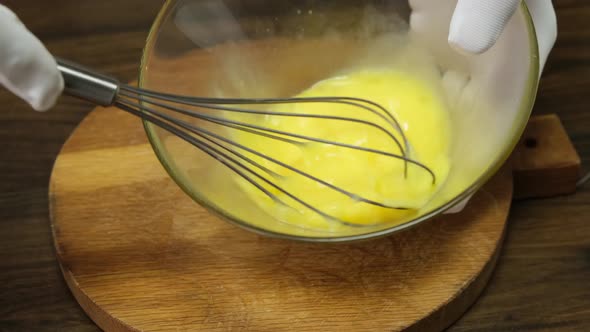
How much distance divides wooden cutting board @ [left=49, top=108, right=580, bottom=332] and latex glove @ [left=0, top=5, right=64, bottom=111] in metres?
0.26

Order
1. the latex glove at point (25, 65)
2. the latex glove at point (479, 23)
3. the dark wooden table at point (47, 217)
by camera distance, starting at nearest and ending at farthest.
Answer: the latex glove at point (25, 65)
the latex glove at point (479, 23)
the dark wooden table at point (47, 217)

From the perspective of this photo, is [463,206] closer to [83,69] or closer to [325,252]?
[325,252]

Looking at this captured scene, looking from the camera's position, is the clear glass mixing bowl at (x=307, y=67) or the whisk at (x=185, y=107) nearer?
the whisk at (x=185, y=107)

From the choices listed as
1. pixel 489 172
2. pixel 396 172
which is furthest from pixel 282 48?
pixel 489 172

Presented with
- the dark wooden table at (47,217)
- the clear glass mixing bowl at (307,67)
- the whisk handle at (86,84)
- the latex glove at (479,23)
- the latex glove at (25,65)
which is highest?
the latex glove at (25,65)

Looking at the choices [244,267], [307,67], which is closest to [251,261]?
[244,267]

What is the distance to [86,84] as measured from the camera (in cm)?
54

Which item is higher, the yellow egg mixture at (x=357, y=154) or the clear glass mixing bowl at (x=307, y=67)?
the clear glass mixing bowl at (x=307, y=67)

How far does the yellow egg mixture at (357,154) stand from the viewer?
0.71 m

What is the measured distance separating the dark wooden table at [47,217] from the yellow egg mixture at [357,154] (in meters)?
0.13

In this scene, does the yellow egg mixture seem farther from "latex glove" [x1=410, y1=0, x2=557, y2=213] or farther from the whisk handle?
the whisk handle

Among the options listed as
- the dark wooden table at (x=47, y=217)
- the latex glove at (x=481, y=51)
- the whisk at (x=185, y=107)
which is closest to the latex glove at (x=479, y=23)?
the latex glove at (x=481, y=51)

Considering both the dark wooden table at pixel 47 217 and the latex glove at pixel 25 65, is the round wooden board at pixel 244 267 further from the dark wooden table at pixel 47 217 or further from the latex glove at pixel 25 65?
the latex glove at pixel 25 65

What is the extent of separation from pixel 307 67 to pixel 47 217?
0.36m
